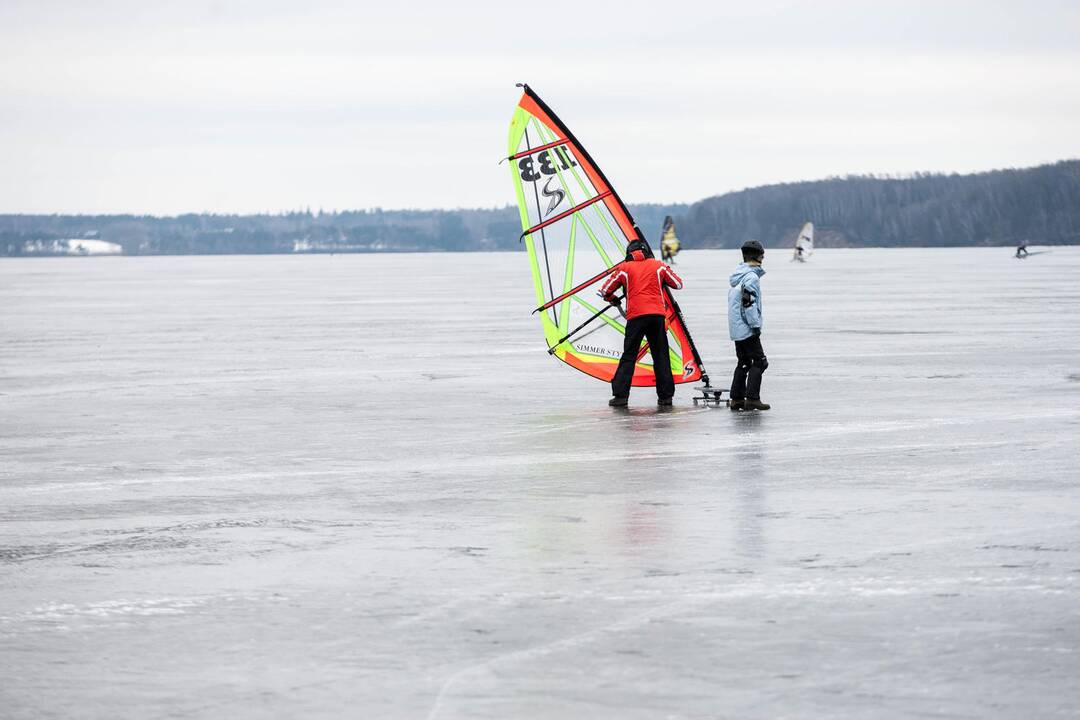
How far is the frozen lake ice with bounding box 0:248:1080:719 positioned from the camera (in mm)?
5484

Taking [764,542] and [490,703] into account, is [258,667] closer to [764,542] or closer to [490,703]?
[490,703]

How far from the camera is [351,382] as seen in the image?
1841cm

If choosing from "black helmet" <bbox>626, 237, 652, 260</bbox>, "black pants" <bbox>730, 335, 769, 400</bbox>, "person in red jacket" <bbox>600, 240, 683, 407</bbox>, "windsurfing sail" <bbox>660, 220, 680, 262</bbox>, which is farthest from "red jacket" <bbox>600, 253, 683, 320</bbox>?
"windsurfing sail" <bbox>660, 220, 680, 262</bbox>

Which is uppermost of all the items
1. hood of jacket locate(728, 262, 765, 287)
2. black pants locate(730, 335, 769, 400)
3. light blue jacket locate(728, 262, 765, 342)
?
hood of jacket locate(728, 262, 765, 287)

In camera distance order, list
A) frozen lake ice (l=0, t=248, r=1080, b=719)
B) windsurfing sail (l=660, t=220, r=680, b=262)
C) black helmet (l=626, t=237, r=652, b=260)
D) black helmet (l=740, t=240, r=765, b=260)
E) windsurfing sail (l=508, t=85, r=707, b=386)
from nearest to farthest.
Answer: frozen lake ice (l=0, t=248, r=1080, b=719) → black helmet (l=740, t=240, r=765, b=260) → black helmet (l=626, t=237, r=652, b=260) → windsurfing sail (l=508, t=85, r=707, b=386) → windsurfing sail (l=660, t=220, r=680, b=262)

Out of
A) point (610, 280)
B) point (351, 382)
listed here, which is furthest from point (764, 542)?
point (351, 382)

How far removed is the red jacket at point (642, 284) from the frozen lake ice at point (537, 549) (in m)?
1.00

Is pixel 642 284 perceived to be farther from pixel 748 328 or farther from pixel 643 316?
pixel 748 328

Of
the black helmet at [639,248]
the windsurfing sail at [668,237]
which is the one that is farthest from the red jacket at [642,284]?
the windsurfing sail at [668,237]

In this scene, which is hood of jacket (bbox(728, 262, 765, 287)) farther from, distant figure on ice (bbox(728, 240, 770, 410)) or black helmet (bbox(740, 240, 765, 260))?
black helmet (bbox(740, 240, 765, 260))

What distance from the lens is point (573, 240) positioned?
1694cm

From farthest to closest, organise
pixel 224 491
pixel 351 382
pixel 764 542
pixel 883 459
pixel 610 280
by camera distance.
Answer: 1. pixel 351 382
2. pixel 610 280
3. pixel 883 459
4. pixel 224 491
5. pixel 764 542

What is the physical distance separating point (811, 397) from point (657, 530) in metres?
7.78

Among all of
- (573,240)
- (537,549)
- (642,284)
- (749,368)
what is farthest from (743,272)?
(537,549)
